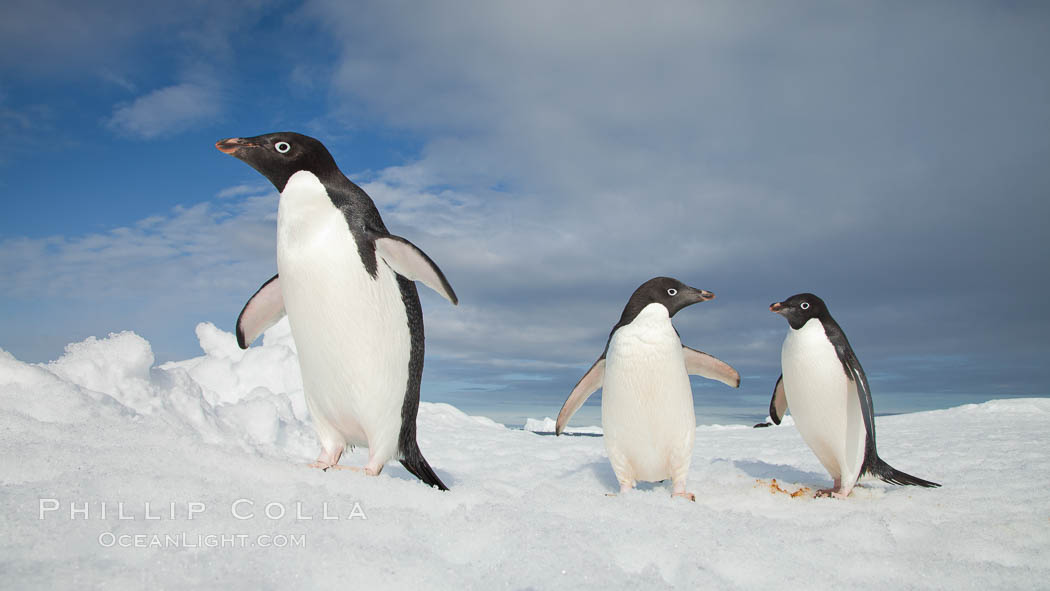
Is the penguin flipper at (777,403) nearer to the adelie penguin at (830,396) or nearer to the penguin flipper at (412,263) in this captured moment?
the adelie penguin at (830,396)

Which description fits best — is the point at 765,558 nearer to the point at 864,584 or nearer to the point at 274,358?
the point at 864,584

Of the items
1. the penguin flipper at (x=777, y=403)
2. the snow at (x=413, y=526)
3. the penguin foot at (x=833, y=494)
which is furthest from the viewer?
the penguin flipper at (x=777, y=403)

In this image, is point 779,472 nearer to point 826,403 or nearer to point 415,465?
point 826,403

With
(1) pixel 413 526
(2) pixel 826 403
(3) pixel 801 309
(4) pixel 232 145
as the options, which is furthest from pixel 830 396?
(4) pixel 232 145

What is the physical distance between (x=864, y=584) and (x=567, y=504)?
1.24 m

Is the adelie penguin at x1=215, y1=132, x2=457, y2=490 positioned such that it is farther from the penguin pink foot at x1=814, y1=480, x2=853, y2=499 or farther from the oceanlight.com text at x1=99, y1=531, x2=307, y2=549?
the penguin pink foot at x1=814, y1=480, x2=853, y2=499

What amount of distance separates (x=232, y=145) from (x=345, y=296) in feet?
3.63

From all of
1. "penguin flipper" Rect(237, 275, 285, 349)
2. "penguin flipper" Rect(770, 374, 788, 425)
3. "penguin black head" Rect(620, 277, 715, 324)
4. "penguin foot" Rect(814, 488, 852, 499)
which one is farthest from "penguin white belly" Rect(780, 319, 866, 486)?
"penguin flipper" Rect(237, 275, 285, 349)

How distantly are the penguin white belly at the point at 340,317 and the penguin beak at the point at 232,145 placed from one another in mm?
327

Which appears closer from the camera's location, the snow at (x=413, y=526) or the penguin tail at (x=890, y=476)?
the snow at (x=413, y=526)

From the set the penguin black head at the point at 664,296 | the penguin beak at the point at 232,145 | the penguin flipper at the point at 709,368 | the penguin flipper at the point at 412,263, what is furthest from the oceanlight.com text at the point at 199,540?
the penguin flipper at the point at 709,368

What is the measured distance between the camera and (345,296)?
3258 mm

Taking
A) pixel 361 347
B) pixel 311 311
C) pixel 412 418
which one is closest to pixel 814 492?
pixel 412 418

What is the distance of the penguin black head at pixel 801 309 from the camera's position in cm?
459
